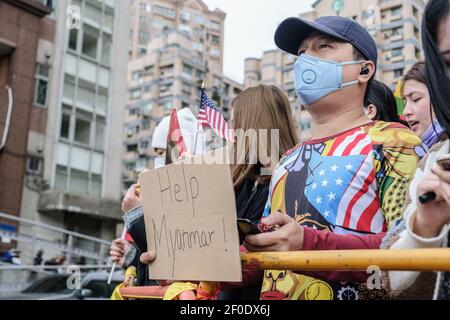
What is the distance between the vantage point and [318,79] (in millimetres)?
1960

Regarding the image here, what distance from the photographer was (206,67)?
5625 cm

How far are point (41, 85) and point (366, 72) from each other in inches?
779

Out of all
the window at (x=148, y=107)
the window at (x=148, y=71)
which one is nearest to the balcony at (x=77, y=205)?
the window at (x=148, y=107)

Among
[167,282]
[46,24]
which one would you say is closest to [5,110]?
[46,24]

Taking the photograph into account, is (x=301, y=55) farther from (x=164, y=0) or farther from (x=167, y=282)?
(x=164, y=0)

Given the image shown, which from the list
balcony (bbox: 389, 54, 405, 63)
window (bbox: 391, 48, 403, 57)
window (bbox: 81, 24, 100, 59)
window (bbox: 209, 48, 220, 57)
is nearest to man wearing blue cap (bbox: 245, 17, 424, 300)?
window (bbox: 81, 24, 100, 59)

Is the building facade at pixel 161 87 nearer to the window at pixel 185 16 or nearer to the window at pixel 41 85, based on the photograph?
the window at pixel 185 16

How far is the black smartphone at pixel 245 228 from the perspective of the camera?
4.94ft

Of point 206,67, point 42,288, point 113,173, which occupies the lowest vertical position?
point 42,288

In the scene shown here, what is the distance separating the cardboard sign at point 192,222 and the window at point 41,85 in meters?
19.5

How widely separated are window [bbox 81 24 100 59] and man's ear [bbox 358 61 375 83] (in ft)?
73.7

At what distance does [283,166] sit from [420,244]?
820 millimetres

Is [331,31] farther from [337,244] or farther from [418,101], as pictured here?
[418,101]

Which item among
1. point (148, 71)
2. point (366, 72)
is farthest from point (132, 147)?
point (366, 72)
